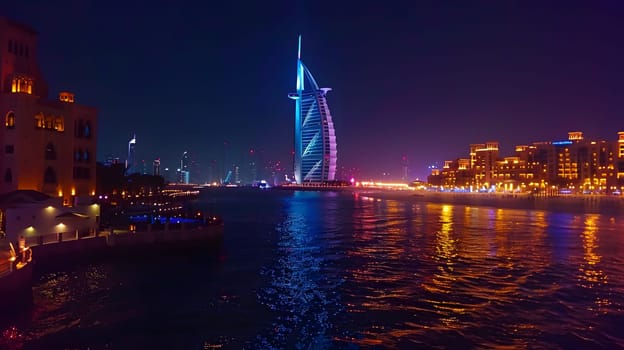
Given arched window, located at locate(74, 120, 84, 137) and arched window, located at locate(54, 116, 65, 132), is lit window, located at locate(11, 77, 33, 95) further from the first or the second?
arched window, located at locate(74, 120, 84, 137)

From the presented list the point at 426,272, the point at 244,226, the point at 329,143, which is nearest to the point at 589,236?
the point at 426,272

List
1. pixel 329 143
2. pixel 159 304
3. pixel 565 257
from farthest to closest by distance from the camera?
1. pixel 329 143
2. pixel 565 257
3. pixel 159 304

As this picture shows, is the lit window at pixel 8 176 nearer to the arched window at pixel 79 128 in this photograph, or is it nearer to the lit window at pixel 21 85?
the lit window at pixel 21 85

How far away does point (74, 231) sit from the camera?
85.0 ft

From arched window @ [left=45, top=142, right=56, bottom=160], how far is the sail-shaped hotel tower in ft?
447

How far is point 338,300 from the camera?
19.0m

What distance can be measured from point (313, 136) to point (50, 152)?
463ft

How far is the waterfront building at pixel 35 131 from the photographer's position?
2980cm

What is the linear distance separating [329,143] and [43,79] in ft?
444

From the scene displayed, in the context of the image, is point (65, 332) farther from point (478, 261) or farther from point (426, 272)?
point (478, 261)

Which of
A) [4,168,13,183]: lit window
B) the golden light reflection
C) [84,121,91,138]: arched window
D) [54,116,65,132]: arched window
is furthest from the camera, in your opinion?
[84,121,91,138]: arched window

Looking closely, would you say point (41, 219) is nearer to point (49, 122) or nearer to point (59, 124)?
point (49, 122)

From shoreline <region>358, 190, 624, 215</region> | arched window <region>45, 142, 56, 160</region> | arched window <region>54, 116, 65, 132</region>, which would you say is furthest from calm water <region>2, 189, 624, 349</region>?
shoreline <region>358, 190, 624, 215</region>

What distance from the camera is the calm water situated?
1455 centimetres
